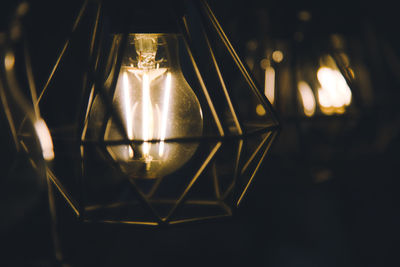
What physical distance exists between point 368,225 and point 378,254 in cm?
16

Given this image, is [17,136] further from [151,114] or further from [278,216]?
[278,216]

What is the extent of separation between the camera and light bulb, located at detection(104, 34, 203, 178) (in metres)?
0.33

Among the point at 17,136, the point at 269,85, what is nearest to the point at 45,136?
the point at 17,136

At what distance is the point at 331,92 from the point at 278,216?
0.38m

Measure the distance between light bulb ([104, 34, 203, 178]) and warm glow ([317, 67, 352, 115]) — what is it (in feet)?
1.48

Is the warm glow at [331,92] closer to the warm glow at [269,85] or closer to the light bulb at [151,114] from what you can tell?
the warm glow at [269,85]

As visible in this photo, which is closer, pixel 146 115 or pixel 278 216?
pixel 146 115

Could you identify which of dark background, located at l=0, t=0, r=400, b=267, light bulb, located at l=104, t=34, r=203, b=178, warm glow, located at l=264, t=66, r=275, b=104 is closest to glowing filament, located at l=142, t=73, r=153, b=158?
light bulb, located at l=104, t=34, r=203, b=178

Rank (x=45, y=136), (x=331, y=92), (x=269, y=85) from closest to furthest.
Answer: (x=45, y=136) → (x=331, y=92) → (x=269, y=85)

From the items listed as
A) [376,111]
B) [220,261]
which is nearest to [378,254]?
[220,261]

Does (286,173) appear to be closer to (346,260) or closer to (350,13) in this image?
(346,260)

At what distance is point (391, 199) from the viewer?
1.17 metres

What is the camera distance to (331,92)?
823 mm

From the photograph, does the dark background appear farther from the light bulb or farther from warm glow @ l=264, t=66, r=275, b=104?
the light bulb
